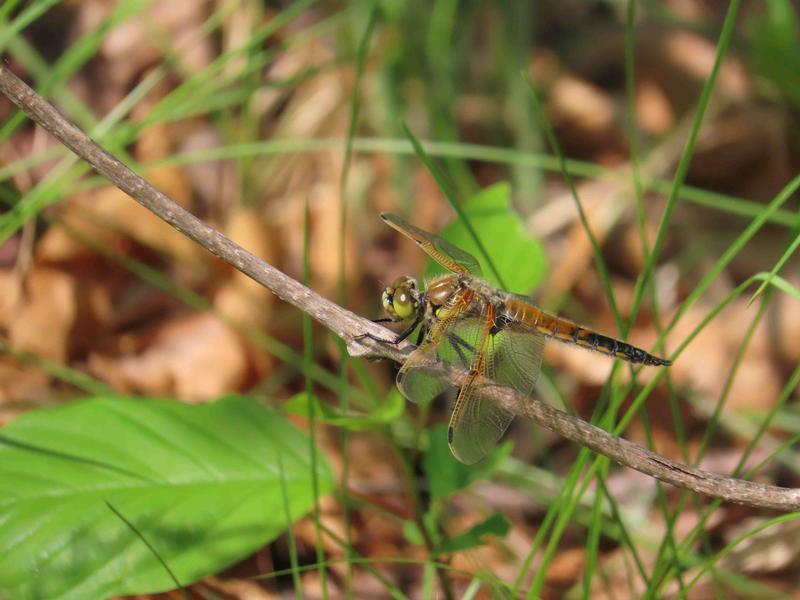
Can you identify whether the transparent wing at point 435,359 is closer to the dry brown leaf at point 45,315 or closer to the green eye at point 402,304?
the green eye at point 402,304

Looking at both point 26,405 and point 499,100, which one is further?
point 499,100

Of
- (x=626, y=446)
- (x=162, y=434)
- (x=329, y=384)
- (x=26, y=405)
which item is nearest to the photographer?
(x=626, y=446)

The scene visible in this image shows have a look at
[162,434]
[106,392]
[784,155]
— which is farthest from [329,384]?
[784,155]

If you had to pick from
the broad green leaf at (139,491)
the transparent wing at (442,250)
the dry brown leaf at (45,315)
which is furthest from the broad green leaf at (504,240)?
the dry brown leaf at (45,315)

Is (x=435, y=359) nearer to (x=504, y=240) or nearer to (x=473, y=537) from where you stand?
(x=473, y=537)

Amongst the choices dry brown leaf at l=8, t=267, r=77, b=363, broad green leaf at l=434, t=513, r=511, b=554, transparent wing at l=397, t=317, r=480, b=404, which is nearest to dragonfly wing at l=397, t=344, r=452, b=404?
transparent wing at l=397, t=317, r=480, b=404

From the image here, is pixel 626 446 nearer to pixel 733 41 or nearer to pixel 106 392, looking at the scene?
pixel 106 392
